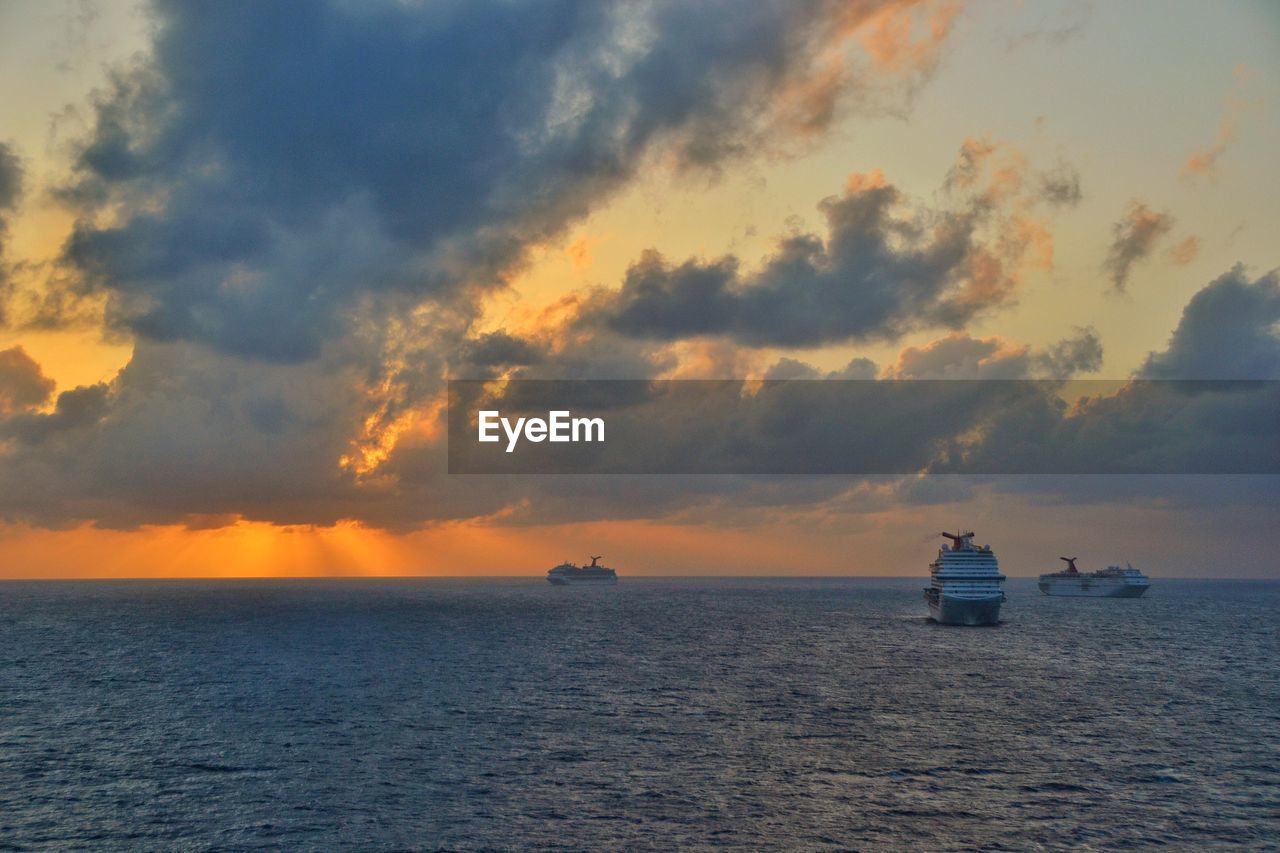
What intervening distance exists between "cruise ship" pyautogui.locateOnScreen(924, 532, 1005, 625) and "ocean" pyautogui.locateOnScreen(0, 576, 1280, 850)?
4523 cm

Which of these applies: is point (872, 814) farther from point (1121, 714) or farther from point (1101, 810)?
point (1121, 714)

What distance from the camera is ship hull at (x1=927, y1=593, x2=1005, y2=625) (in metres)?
172

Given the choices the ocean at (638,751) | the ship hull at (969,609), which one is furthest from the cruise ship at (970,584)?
the ocean at (638,751)

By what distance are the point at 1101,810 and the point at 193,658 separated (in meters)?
114

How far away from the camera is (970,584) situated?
564 ft

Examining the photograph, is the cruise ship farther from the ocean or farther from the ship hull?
the ocean

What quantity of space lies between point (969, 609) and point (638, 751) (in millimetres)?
124470

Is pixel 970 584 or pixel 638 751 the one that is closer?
pixel 638 751

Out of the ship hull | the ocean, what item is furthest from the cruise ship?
the ocean

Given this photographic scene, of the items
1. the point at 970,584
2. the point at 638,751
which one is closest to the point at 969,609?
the point at 970,584

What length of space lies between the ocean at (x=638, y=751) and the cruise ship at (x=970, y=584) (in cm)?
4523

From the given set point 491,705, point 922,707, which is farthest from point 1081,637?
point 491,705

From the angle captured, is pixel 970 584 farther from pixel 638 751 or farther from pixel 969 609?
pixel 638 751

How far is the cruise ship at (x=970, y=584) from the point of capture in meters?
171
